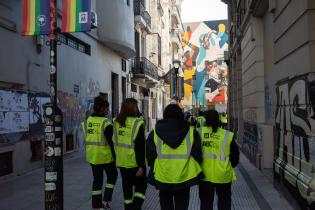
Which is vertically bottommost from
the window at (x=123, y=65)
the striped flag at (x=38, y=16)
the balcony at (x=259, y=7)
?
the striped flag at (x=38, y=16)

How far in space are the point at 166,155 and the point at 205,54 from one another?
92831 millimetres

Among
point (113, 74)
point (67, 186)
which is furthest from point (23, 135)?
point (113, 74)

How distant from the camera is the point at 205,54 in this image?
317 ft

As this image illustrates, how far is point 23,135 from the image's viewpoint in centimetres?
1223

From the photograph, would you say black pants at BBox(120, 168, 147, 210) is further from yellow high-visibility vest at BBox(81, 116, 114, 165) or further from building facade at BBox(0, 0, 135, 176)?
building facade at BBox(0, 0, 135, 176)

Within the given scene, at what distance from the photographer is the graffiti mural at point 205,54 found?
86500mm

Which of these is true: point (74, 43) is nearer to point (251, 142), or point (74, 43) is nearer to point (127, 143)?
point (251, 142)

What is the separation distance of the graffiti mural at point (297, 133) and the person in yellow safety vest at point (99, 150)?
2.86 metres

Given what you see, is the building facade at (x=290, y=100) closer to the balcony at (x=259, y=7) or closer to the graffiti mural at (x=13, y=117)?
the balcony at (x=259, y=7)

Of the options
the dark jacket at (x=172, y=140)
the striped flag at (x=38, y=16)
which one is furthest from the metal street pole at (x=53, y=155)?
the dark jacket at (x=172, y=140)

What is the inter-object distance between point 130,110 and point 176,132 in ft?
5.56

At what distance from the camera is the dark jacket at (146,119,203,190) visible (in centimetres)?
507

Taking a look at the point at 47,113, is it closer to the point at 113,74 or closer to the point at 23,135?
the point at 23,135

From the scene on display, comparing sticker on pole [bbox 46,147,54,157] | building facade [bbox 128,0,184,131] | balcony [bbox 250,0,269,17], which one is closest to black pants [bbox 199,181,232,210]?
sticker on pole [bbox 46,147,54,157]
